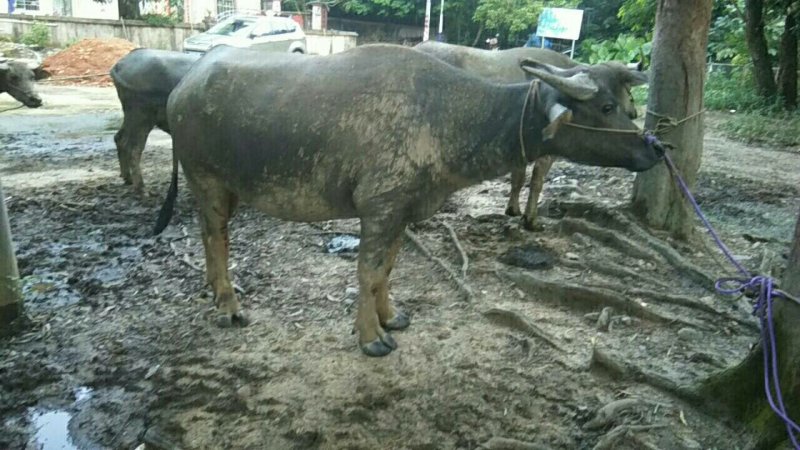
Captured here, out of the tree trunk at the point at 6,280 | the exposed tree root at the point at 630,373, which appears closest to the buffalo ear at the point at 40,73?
the tree trunk at the point at 6,280

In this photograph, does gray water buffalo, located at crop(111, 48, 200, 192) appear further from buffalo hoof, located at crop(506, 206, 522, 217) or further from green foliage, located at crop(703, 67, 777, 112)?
green foliage, located at crop(703, 67, 777, 112)

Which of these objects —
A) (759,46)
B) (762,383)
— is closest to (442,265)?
(762,383)

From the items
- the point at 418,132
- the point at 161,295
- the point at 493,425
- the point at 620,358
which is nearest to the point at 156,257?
the point at 161,295

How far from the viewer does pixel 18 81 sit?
4473mm

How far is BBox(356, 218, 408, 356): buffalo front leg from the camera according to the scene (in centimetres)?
400

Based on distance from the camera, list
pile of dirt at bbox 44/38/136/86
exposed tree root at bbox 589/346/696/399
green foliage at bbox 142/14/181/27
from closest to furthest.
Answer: exposed tree root at bbox 589/346/696/399, pile of dirt at bbox 44/38/136/86, green foliage at bbox 142/14/181/27

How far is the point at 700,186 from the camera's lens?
8.53m

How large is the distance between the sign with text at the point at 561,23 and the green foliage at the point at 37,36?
19356mm

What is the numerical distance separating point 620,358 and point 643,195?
2765 mm

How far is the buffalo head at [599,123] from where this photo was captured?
12.5ft

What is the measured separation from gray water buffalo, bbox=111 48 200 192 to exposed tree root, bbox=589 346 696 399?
19.6ft

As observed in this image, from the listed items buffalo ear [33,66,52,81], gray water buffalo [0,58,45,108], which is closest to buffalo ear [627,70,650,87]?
gray water buffalo [0,58,45,108]

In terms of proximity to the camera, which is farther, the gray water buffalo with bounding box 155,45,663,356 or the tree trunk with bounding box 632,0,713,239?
the tree trunk with bounding box 632,0,713,239

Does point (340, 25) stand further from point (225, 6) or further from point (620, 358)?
point (620, 358)
